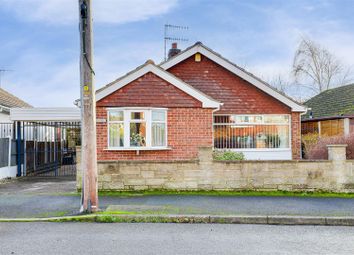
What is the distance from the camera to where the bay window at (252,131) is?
1995 centimetres

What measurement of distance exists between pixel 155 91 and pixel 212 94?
432 cm

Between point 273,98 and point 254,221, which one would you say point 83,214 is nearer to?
point 254,221

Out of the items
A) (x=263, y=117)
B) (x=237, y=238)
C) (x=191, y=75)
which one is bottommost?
(x=237, y=238)

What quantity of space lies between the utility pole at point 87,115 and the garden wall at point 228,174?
10.8 feet

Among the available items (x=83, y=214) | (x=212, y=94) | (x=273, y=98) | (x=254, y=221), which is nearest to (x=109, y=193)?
(x=83, y=214)

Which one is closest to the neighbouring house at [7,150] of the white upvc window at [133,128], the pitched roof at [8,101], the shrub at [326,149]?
the pitched roof at [8,101]

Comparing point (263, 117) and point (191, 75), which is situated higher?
point (191, 75)

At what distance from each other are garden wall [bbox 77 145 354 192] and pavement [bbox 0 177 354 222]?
76 centimetres

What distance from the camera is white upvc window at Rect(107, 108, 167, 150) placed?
53.2ft

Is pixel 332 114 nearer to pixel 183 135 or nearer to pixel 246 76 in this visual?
pixel 246 76

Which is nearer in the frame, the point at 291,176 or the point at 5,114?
the point at 291,176

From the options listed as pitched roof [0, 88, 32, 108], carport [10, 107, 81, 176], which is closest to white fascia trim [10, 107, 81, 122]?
carport [10, 107, 81, 176]

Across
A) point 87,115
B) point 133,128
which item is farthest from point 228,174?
point 87,115

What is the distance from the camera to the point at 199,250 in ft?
21.7
